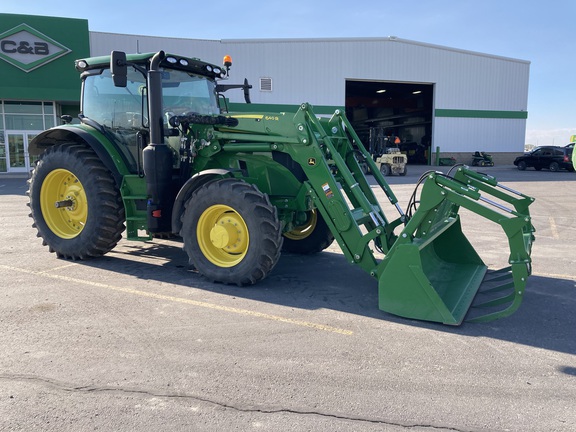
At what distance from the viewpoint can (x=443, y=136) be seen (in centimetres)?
3422

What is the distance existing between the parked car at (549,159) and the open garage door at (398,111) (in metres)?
7.56

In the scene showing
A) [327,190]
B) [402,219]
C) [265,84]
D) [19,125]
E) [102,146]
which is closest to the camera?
[327,190]

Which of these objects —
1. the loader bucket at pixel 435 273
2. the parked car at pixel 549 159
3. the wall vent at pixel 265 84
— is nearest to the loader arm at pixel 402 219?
the loader bucket at pixel 435 273

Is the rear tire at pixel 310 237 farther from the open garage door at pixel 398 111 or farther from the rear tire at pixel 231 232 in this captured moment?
the open garage door at pixel 398 111

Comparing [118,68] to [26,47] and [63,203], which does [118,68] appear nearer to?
[63,203]

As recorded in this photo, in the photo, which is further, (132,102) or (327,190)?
(132,102)

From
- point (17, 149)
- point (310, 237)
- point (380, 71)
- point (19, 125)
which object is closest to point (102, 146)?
point (310, 237)

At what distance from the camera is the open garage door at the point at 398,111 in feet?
122

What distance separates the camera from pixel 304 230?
272 inches

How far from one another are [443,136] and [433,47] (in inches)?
250

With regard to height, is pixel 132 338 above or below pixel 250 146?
below

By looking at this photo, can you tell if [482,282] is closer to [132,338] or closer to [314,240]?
[314,240]

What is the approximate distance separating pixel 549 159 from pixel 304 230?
90.7ft

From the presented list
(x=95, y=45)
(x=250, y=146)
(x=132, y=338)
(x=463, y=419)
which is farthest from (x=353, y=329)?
(x=95, y=45)
